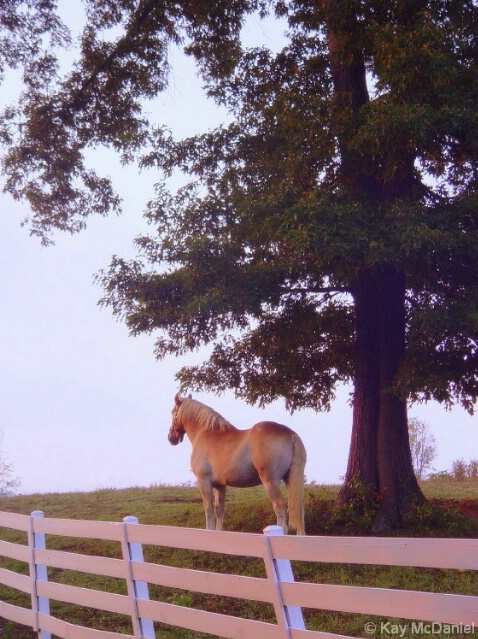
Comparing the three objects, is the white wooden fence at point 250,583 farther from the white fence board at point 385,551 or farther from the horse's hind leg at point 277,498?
the horse's hind leg at point 277,498

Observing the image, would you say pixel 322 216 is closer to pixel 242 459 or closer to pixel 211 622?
pixel 242 459

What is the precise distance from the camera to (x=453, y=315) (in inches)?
378

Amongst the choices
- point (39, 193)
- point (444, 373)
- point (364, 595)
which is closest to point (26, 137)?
point (39, 193)

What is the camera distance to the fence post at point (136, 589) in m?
5.88

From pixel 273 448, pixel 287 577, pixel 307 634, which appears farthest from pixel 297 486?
pixel 307 634

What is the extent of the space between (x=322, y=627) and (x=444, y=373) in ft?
14.0

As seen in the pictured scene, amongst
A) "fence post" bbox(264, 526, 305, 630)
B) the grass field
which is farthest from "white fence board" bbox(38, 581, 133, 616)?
"fence post" bbox(264, 526, 305, 630)

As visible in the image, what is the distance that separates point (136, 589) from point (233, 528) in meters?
6.07

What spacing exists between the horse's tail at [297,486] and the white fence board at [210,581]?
4519 mm

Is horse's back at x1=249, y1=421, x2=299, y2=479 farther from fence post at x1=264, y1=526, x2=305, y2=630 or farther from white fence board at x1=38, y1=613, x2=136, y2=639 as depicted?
fence post at x1=264, y1=526, x2=305, y2=630

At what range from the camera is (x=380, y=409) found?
11.9 meters

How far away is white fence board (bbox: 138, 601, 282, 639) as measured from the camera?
183 inches

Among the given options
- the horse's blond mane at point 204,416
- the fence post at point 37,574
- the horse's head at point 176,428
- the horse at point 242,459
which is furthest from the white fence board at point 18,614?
the horse's head at point 176,428

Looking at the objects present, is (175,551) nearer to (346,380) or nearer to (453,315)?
(346,380)
